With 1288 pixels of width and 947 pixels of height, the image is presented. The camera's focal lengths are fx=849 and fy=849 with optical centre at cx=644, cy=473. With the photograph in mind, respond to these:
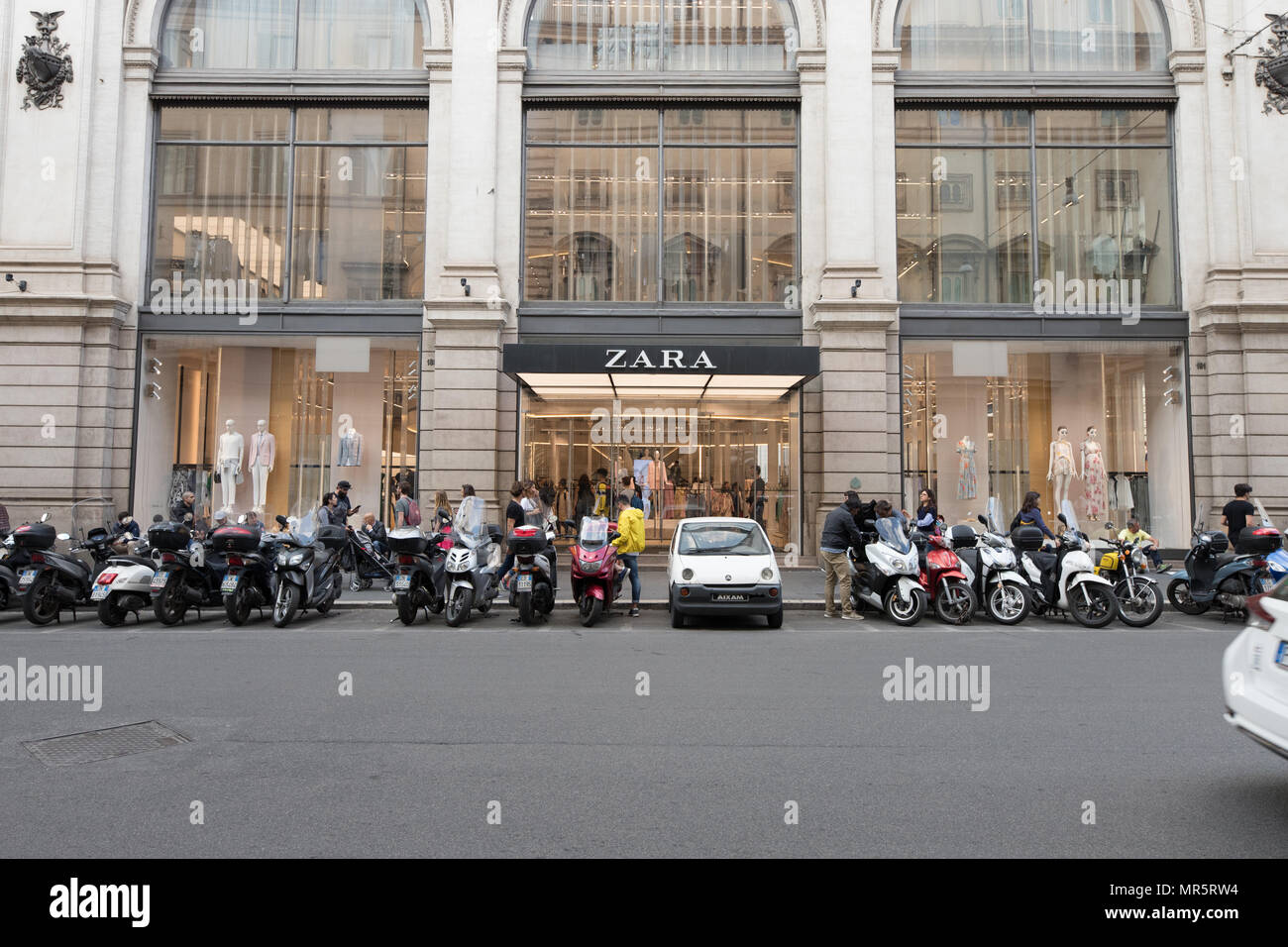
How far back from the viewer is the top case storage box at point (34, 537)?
1109 centimetres

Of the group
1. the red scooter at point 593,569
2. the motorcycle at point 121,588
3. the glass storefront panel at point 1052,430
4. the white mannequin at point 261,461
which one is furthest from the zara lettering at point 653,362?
the white mannequin at point 261,461

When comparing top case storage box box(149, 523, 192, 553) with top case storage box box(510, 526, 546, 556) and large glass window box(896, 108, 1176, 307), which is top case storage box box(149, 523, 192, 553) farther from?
large glass window box(896, 108, 1176, 307)

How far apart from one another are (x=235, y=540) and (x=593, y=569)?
4614mm

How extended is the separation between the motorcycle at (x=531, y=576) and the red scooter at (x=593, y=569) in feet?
1.43

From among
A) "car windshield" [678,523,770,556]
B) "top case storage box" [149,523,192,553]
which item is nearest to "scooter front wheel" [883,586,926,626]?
"car windshield" [678,523,770,556]

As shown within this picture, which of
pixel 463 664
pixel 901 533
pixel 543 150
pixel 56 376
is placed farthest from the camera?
pixel 543 150

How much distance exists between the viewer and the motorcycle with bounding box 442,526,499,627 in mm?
11516

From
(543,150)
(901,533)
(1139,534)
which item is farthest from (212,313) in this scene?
(1139,534)

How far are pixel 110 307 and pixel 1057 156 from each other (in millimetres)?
21215

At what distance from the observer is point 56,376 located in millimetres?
17969

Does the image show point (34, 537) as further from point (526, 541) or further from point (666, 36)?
point (666, 36)

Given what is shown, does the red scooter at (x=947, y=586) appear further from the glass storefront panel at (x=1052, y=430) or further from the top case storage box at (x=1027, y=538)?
the glass storefront panel at (x=1052, y=430)

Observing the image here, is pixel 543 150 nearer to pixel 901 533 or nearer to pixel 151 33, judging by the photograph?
pixel 151 33

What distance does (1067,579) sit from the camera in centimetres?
1162
